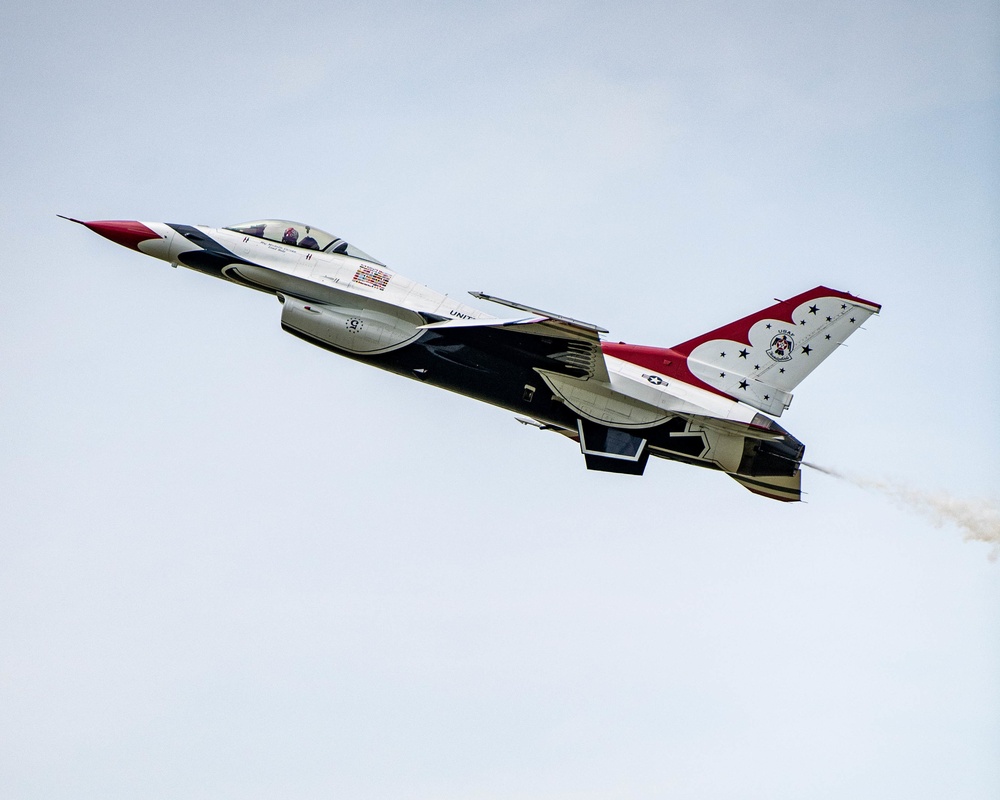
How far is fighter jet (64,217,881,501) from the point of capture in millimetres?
21641

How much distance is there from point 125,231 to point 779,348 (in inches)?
515

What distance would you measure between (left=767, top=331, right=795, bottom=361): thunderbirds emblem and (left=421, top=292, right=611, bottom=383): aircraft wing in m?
3.37

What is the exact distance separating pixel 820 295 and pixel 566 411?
539 cm

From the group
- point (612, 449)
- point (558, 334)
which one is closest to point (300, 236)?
point (558, 334)

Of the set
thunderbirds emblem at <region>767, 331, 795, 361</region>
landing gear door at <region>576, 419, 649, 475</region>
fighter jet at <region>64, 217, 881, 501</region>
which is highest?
thunderbirds emblem at <region>767, 331, 795, 361</region>

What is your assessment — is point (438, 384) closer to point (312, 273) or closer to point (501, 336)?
point (501, 336)

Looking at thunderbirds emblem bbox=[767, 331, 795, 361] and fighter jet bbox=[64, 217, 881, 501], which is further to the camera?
thunderbirds emblem bbox=[767, 331, 795, 361]

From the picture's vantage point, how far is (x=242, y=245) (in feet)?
76.5

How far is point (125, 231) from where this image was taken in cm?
2358

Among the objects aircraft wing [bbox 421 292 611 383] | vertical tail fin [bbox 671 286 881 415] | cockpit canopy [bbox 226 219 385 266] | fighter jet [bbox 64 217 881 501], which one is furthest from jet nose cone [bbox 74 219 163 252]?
vertical tail fin [bbox 671 286 881 415]

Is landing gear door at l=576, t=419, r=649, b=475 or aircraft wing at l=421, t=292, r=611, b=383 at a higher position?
aircraft wing at l=421, t=292, r=611, b=383

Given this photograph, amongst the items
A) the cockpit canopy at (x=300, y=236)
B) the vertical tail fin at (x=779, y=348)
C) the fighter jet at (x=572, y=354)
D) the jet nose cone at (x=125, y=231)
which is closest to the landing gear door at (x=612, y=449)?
the fighter jet at (x=572, y=354)

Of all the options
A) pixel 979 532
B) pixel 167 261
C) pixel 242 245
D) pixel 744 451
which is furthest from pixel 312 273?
pixel 979 532

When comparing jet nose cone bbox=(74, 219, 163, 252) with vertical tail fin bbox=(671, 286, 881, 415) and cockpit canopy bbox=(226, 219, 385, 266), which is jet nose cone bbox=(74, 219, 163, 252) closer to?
cockpit canopy bbox=(226, 219, 385, 266)
